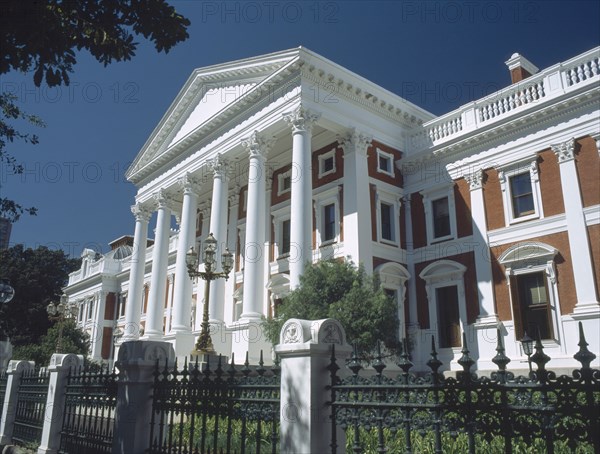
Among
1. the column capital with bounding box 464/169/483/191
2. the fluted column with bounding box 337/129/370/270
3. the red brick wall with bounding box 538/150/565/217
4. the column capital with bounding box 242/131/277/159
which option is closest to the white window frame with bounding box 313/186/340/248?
the fluted column with bounding box 337/129/370/270

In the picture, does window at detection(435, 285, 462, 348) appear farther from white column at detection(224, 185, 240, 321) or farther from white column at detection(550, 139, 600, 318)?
white column at detection(224, 185, 240, 321)

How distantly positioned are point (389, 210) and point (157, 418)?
765 inches

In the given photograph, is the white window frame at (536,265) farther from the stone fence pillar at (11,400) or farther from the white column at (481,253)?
the stone fence pillar at (11,400)

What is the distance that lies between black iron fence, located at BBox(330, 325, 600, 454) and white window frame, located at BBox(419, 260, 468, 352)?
18.0m

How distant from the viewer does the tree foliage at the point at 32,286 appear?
4734cm

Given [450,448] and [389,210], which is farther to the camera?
[389,210]

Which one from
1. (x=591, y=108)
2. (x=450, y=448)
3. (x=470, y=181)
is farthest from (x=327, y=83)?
(x=450, y=448)

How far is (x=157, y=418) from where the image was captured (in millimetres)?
6746

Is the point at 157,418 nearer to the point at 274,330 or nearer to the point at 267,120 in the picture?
the point at 274,330

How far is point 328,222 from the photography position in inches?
981

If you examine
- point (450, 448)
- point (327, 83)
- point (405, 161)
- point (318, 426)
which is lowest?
point (450, 448)

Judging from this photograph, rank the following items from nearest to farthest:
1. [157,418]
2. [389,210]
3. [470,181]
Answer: [157,418] → [470,181] → [389,210]

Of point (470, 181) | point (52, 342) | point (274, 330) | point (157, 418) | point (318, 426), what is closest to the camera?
point (318, 426)

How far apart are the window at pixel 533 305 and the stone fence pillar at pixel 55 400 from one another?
15955 millimetres
